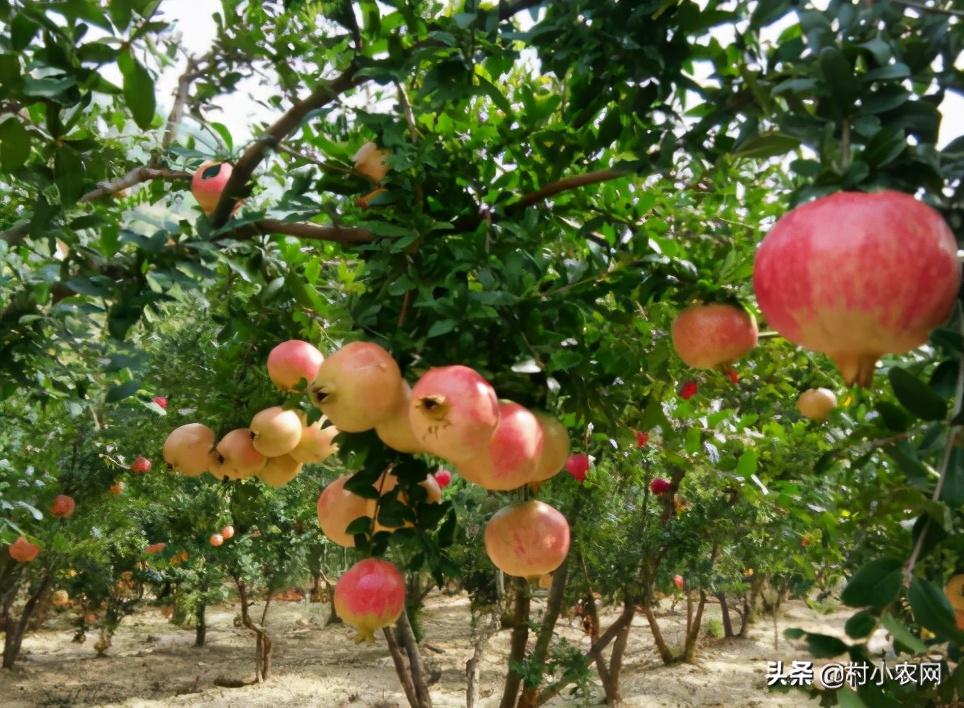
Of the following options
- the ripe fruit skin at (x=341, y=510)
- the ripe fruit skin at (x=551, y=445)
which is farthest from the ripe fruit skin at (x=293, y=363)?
the ripe fruit skin at (x=551, y=445)

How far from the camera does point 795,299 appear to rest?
66 cm

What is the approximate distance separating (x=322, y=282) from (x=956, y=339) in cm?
153

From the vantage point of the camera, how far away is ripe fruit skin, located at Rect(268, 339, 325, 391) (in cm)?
142

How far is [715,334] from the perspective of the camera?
1.28 meters

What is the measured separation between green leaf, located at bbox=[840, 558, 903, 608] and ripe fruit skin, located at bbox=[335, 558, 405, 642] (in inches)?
27.3

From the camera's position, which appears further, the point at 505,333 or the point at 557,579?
the point at 557,579

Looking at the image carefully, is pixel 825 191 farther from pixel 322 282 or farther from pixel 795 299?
pixel 322 282

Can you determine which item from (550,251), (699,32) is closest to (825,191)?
(699,32)

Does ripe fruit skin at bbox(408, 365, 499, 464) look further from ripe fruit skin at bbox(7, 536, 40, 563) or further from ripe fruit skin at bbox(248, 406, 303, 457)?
ripe fruit skin at bbox(7, 536, 40, 563)

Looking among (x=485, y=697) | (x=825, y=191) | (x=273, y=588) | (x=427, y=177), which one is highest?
(x=427, y=177)

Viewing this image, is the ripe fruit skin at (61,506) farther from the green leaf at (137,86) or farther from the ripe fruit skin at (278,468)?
the green leaf at (137,86)

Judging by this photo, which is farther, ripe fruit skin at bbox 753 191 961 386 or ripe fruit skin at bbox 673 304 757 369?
ripe fruit skin at bbox 673 304 757 369

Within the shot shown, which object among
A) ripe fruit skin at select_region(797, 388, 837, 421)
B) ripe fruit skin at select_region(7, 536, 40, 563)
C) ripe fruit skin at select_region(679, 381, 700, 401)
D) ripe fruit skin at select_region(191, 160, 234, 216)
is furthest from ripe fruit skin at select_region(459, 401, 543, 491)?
ripe fruit skin at select_region(7, 536, 40, 563)

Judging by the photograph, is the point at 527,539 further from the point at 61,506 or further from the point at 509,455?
the point at 61,506
